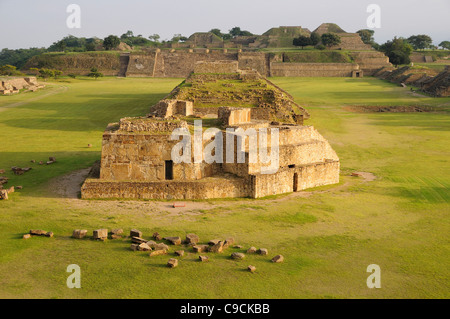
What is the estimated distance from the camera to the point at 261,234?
14.3 metres

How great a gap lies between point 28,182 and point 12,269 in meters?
8.06

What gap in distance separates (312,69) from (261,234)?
67.1 metres

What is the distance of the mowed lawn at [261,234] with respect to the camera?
1109 centimetres

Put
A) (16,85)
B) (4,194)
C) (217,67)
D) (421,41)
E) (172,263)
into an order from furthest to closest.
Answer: (421,41), (16,85), (217,67), (4,194), (172,263)

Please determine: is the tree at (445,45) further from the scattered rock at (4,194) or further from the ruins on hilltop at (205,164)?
the scattered rock at (4,194)

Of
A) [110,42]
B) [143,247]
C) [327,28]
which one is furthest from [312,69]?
[143,247]

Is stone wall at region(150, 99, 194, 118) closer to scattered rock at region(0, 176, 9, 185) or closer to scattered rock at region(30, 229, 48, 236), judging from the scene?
scattered rock at region(0, 176, 9, 185)

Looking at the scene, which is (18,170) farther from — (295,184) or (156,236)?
(295,184)

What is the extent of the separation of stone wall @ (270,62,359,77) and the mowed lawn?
2029 inches

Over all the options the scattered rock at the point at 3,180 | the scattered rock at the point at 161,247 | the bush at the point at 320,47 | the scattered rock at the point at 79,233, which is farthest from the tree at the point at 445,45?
the scattered rock at the point at 79,233

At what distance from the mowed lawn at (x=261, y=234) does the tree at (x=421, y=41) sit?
325ft

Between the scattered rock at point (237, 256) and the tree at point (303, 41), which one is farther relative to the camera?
the tree at point (303, 41)

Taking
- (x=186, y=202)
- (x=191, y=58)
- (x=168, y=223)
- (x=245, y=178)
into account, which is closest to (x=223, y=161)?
(x=245, y=178)
